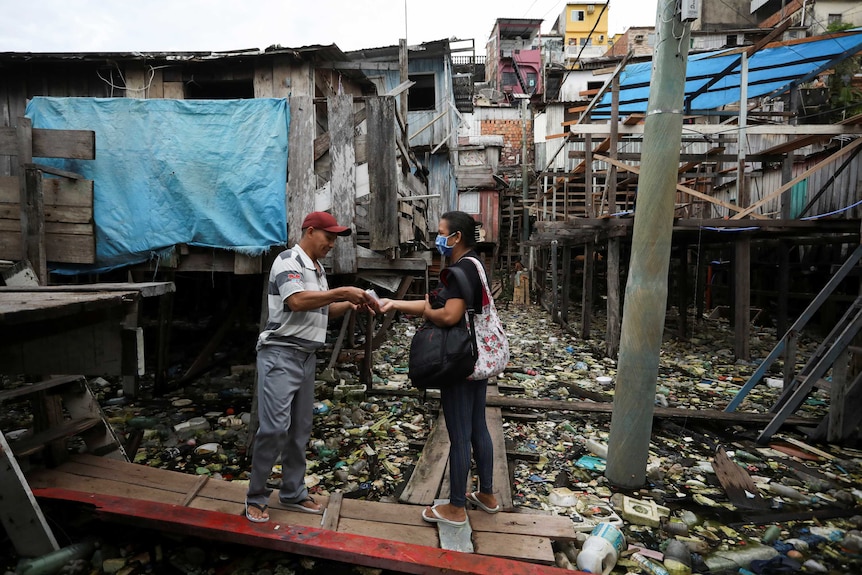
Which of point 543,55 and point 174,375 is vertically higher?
point 543,55

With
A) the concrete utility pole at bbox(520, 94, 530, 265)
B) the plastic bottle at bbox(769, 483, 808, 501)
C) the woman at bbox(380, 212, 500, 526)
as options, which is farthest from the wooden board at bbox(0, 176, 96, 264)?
the concrete utility pole at bbox(520, 94, 530, 265)

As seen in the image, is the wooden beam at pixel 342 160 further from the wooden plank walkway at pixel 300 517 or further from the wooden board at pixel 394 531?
the wooden board at pixel 394 531

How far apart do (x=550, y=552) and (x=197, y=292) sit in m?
9.22

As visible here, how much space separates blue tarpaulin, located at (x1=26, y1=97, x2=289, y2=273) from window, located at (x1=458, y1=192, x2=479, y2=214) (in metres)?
15.8

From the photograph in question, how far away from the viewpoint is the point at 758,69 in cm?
826

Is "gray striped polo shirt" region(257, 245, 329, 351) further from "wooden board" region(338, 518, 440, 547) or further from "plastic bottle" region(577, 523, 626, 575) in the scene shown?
"plastic bottle" region(577, 523, 626, 575)

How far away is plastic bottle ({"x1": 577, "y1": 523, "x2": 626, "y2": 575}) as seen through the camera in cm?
279

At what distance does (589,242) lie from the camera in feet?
35.3

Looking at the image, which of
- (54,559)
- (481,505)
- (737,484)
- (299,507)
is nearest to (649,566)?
(481,505)

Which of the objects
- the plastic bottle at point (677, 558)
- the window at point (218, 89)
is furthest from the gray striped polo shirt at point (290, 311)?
the window at point (218, 89)

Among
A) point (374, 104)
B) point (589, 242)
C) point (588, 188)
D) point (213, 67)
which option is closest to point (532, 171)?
point (589, 242)

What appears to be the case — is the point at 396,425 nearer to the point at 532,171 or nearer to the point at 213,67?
the point at 213,67

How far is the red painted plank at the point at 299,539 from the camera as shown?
250 cm

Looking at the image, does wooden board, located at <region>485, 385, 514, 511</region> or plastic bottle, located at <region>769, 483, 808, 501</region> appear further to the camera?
plastic bottle, located at <region>769, 483, 808, 501</region>
